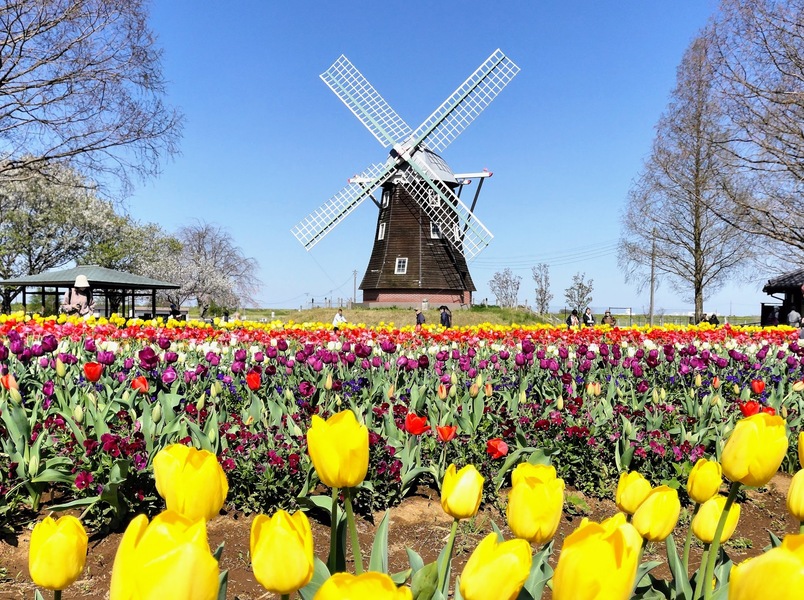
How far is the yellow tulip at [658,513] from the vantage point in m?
1.18

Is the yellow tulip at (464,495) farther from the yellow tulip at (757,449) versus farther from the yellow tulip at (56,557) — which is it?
the yellow tulip at (56,557)

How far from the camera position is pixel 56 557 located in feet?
2.94

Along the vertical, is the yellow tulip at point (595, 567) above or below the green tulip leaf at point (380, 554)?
above

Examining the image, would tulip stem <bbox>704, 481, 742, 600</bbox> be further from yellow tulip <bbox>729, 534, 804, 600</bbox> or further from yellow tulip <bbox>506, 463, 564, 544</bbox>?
yellow tulip <bbox>729, 534, 804, 600</bbox>

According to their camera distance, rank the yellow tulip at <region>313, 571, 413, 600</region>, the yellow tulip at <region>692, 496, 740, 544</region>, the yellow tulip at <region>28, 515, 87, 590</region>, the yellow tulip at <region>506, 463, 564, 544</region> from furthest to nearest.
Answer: the yellow tulip at <region>692, 496, 740, 544</region> < the yellow tulip at <region>506, 463, 564, 544</region> < the yellow tulip at <region>28, 515, 87, 590</region> < the yellow tulip at <region>313, 571, 413, 600</region>

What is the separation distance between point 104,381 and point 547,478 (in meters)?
4.19

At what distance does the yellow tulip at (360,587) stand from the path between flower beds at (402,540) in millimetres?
2041

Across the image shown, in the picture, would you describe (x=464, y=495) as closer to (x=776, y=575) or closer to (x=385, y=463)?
(x=776, y=575)

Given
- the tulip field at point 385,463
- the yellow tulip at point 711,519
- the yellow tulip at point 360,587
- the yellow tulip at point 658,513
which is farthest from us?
the yellow tulip at point 711,519

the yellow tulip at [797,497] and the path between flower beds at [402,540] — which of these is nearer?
the yellow tulip at [797,497]

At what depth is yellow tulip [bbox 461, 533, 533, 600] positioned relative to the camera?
0.83 metres

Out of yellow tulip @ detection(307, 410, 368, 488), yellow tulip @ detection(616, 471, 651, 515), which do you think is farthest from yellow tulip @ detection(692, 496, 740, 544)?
yellow tulip @ detection(307, 410, 368, 488)

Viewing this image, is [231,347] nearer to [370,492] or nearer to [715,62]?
[370,492]

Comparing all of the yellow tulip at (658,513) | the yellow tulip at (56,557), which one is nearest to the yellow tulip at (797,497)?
the yellow tulip at (658,513)
